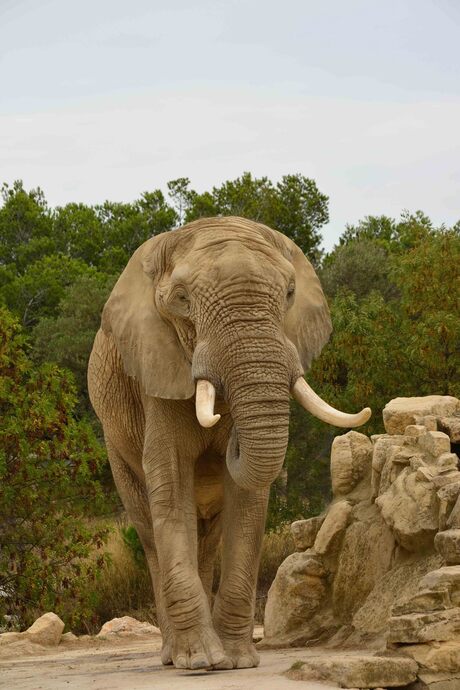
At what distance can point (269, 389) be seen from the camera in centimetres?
869

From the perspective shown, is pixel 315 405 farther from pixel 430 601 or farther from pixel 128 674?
pixel 128 674

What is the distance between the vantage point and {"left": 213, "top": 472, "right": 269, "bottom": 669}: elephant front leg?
9.59m

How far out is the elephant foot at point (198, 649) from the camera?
9.21 m

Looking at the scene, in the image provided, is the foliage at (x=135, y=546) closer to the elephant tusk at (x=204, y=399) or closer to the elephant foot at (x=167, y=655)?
the elephant foot at (x=167, y=655)

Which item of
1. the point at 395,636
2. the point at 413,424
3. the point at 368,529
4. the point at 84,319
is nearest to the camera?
the point at 395,636

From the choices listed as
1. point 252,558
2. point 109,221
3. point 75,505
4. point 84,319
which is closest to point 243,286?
point 252,558

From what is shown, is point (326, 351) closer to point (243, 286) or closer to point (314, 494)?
point (314, 494)

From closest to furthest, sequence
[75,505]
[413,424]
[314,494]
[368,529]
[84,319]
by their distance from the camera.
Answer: [368,529], [413,424], [75,505], [314,494], [84,319]

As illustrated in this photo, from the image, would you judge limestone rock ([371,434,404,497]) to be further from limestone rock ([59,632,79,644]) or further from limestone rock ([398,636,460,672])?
limestone rock ([59,632,79,644])

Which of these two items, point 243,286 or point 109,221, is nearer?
point 243,286

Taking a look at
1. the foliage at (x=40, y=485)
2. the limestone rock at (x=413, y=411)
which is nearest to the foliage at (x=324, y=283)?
the foliage at (x=40, y=485)

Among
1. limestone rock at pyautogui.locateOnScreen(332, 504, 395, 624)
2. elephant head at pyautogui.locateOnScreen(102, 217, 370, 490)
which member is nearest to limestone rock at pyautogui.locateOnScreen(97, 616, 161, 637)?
limestone rock at pyautogui.locateOnScreen(332, 504, 395, 624)

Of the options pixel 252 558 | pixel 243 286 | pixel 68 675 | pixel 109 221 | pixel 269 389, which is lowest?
pixel 68 675

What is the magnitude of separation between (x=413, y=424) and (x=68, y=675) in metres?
4.18
